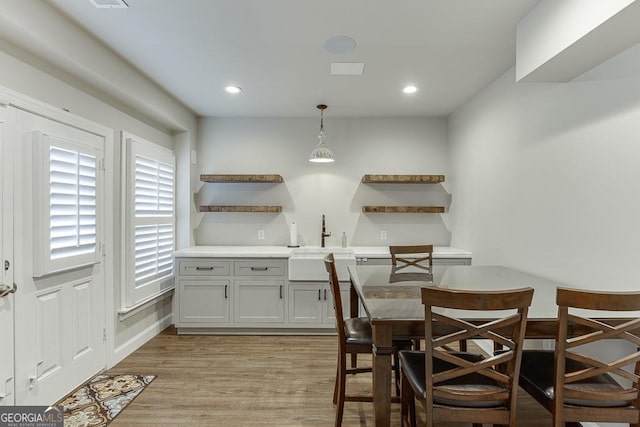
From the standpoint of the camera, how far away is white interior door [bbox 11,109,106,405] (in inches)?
82.6

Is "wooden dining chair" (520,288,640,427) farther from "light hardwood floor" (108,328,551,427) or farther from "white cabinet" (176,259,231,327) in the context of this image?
"white cabinet" (176,259,231,327)

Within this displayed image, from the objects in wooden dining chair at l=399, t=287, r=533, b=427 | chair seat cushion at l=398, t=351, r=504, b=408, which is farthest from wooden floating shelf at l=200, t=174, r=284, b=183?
wooden dining chair at l=399, t=287, r=533, b=427

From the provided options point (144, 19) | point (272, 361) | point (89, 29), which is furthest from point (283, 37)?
point (272, 361)

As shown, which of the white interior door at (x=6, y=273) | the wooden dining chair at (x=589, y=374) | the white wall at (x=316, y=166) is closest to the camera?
the wooden dining chair at (x=589, y=374)

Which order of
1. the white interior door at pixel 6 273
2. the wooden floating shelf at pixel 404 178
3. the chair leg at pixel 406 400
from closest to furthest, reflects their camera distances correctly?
1. the chair leg at pixel 406 400
2. the white interior door at pixel 6 273
3. the wooden floating shelf at pixel 404 178

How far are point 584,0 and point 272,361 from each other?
328 cm

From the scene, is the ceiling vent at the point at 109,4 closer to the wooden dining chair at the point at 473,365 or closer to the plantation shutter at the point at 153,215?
the plantation shutter at the point at 153,215

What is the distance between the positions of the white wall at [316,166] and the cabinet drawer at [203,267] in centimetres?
71

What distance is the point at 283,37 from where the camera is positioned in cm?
238

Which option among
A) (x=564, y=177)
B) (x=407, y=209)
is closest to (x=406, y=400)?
(x=564, y=177)

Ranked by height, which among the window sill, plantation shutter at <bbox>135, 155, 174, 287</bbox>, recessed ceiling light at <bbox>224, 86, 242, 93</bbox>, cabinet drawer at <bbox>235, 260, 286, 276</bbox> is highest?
recessed ceiling light at <bbox>224, 86, 242, 93</bbox>

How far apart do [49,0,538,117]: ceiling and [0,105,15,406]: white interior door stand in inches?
38.6

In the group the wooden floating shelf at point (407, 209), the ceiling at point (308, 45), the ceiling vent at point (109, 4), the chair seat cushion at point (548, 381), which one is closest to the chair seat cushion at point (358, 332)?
the chair seat cushion at point (548, 381)

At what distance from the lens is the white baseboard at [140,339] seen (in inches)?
120
